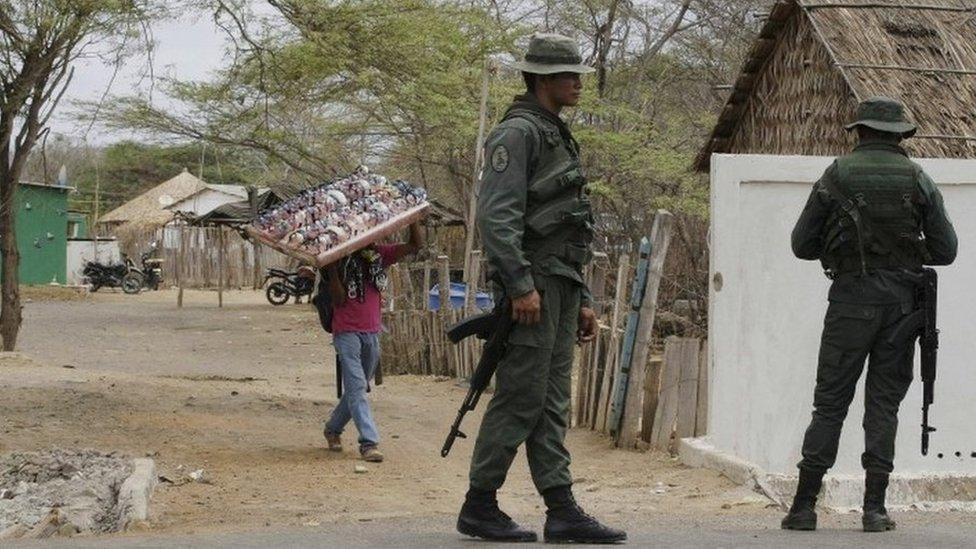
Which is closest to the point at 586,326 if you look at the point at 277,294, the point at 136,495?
the point at 136,495

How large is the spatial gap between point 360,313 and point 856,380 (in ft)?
13.7

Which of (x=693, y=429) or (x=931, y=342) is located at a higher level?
(x=931, y=342)

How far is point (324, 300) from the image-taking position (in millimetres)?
10156

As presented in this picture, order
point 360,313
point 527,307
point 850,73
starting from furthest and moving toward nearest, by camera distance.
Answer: point 850,73 < point 360,313 < point 527,307

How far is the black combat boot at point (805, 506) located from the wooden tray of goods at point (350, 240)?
157 inches

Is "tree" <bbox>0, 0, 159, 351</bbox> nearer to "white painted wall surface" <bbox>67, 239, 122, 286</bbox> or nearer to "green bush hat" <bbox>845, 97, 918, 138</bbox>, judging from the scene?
"green bush hat" <bbox>845, 97, 918, 138</bbox>

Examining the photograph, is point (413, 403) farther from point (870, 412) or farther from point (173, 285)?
point (173, 285)

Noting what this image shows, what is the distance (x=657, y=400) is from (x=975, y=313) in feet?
9.06

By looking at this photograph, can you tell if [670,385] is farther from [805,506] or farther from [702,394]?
[805,506]

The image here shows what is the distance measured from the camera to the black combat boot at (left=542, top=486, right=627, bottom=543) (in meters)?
6.07

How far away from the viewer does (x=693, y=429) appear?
1027 centimetres

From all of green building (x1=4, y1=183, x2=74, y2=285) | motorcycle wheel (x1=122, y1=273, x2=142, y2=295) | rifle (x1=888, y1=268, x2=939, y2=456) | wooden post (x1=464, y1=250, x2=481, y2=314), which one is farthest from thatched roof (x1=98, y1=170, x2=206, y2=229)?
rifle (x1=888, y1=268, x2=939, y2=456)

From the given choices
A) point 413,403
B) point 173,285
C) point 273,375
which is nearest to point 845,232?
point 413,403

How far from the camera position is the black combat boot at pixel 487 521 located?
6125 mm
